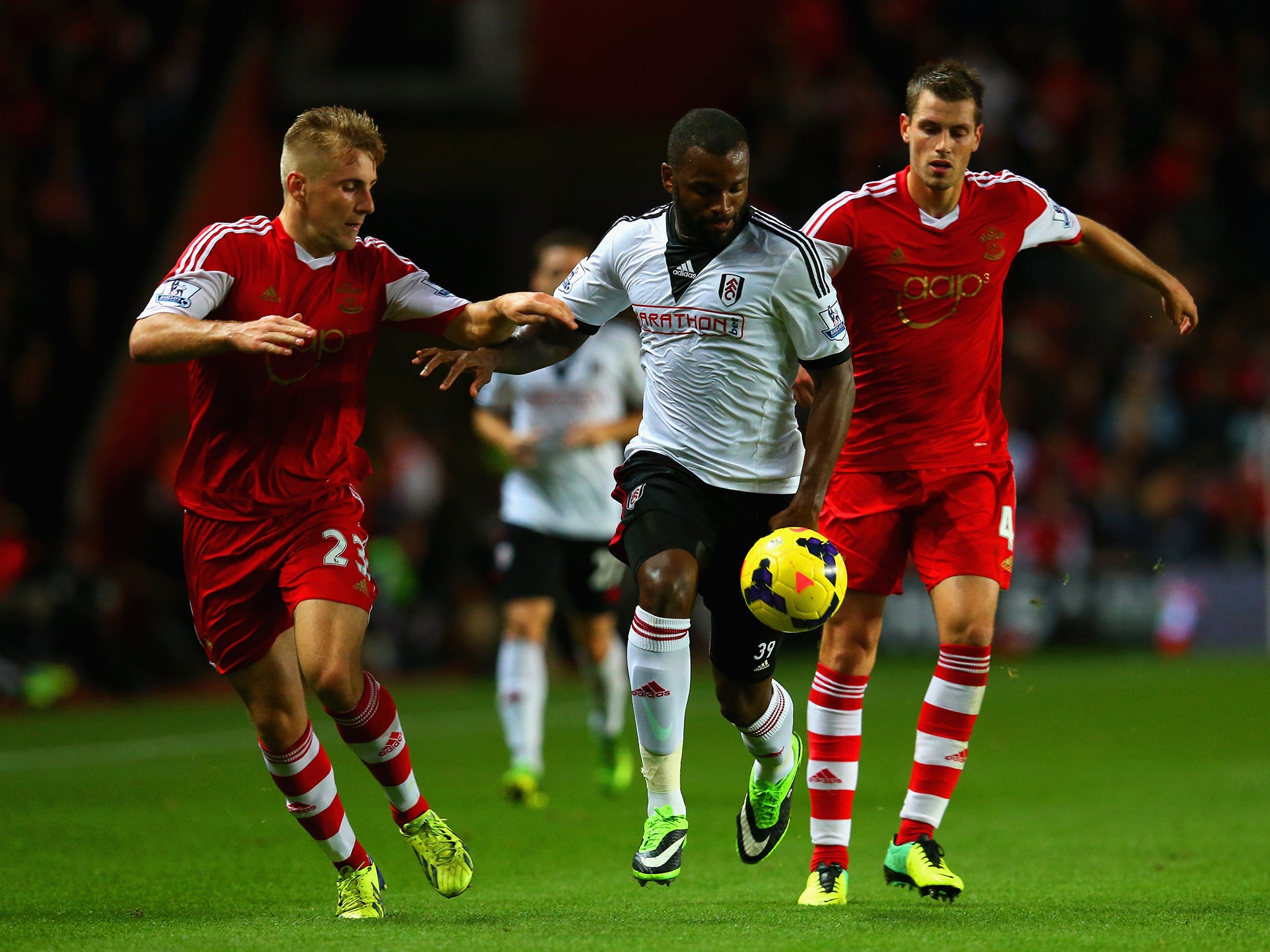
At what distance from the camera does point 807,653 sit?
57.7ft

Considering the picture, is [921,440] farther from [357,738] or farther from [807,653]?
[807,653]

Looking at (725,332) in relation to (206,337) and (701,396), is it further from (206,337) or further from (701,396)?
(206,337)

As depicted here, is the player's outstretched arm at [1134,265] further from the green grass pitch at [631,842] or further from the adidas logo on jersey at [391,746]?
the adidas logo on jersey at [391,746]

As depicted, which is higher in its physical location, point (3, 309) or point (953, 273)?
point (953, 273)

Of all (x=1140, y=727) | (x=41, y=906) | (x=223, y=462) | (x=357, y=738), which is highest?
(x=223, y=462)

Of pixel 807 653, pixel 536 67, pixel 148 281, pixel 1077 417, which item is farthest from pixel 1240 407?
pixel 148 281

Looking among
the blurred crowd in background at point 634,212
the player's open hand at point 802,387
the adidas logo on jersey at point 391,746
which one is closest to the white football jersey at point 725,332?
the player's open hand at point 802,387

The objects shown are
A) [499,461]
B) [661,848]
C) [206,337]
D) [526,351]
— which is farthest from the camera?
[499,461]

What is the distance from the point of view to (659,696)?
5.72 metres

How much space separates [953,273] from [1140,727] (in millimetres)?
6977

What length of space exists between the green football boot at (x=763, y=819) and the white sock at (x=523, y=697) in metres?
2.89

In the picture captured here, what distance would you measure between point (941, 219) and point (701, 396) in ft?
3.67

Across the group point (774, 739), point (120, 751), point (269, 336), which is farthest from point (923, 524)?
point (120, 751)

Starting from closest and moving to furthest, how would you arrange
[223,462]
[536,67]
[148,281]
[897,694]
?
1. [223,462]
2. [897,694]
3. [148,281]
4. [536,67]
